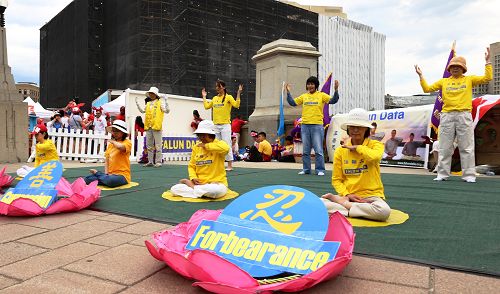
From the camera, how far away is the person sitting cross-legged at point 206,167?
4383 millimetres

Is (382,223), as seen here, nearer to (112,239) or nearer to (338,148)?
(338,148)

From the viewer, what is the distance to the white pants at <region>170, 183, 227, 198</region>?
4.27m

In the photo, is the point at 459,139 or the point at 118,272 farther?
the point at 459,139

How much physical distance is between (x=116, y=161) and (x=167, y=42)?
59.9ft

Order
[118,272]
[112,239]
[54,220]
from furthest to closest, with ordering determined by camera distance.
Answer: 1. [54,220]
2. [112,239]
3. [118,272]

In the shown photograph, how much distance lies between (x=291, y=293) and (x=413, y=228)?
1610mm

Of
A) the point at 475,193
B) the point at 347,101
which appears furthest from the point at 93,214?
the point at 347,101

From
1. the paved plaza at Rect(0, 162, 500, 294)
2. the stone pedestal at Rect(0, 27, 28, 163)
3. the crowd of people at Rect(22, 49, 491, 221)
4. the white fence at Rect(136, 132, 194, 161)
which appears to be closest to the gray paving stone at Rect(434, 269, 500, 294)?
the paved plaza at Rect(0, 162, 500, 294)

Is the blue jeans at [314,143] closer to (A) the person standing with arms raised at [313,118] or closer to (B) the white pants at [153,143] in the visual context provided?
(A) the person standing with arms raised at [313,118]

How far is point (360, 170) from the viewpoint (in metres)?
3.35

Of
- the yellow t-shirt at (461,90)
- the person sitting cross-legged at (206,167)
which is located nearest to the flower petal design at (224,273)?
the person sitting cross-legged at (206,167)

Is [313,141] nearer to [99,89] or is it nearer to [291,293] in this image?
[291,293]

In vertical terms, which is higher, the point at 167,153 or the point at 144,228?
the point at 167,153

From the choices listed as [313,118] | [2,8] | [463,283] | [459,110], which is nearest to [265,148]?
[313,118]
